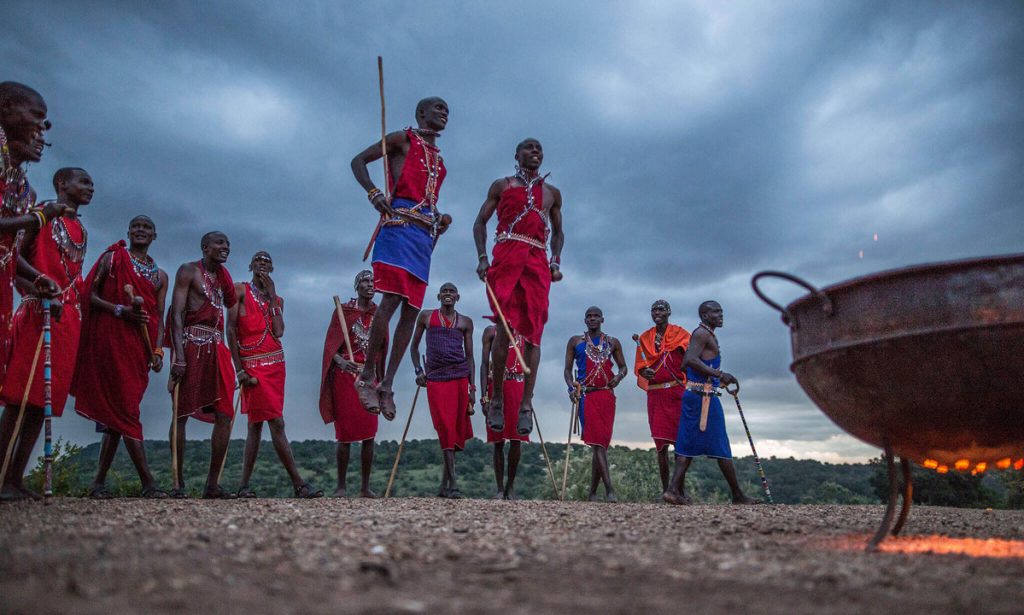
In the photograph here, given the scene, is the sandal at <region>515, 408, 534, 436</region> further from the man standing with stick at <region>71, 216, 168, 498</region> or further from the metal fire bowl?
the man standing with stick at <region>71, 216, 168, 498</region>

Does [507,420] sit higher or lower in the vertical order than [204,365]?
lower

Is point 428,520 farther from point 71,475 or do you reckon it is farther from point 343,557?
point 71,475

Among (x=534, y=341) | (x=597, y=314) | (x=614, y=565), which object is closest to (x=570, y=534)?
(x=614, y=565)

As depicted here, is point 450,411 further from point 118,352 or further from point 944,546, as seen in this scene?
point 944,546

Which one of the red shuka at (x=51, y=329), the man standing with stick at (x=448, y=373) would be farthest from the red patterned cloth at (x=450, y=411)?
the red shuka at (x=51, y=329)

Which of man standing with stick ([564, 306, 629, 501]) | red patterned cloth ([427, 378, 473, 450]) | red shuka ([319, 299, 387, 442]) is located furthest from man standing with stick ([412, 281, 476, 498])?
man standing with stick ([564, 306, 629, 501])

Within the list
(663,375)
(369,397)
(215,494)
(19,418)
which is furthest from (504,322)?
(663,375)

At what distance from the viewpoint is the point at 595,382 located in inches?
389

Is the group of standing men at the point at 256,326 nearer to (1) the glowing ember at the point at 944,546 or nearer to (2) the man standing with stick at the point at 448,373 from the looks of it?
(2) the man standing with stick at the point at 448,373

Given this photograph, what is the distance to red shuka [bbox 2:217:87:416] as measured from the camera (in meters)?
5.48

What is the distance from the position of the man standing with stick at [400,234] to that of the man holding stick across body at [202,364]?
208cm

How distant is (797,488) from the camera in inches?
856

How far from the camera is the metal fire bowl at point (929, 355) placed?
3.06 meters

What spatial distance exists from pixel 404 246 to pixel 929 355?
407 cm
